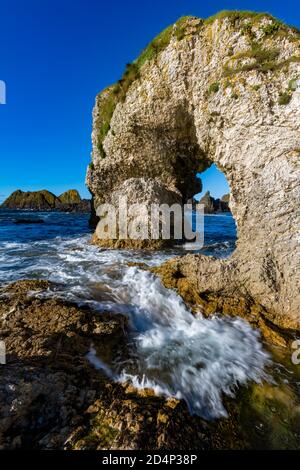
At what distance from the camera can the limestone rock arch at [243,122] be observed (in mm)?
8281

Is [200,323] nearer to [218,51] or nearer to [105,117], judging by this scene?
[218,51]

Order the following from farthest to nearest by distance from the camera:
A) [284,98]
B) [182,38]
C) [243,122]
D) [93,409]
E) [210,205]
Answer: [210,205]
[182,38]
[243,122]
[284,98]
[93,409]

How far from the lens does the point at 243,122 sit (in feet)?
32.6

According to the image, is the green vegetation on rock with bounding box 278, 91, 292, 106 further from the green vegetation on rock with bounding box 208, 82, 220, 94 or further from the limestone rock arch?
the green vegetation on rock with bounding box 208, 82, 220, 94

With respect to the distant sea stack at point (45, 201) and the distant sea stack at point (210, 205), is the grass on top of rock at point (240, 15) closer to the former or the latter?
the distant sea stack at point (210, 205)

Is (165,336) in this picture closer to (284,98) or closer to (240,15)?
(284,98)

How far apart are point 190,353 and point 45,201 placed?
370 feet

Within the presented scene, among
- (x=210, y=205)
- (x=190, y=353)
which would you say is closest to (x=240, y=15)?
(x=190, y=353)

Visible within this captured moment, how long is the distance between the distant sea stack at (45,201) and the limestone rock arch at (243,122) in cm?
8722

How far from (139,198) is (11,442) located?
52.2 ft

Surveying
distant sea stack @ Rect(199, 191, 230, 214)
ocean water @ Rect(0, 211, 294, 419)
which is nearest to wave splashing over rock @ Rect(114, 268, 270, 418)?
ocean water @ Rect(0, 211, 294, 419)

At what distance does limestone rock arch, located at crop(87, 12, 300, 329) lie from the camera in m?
8.28

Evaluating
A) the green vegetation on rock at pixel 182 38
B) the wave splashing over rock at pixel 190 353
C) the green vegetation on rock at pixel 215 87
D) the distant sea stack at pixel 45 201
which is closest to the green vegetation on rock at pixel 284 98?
the green vegetation on rock at pixel 182 38
